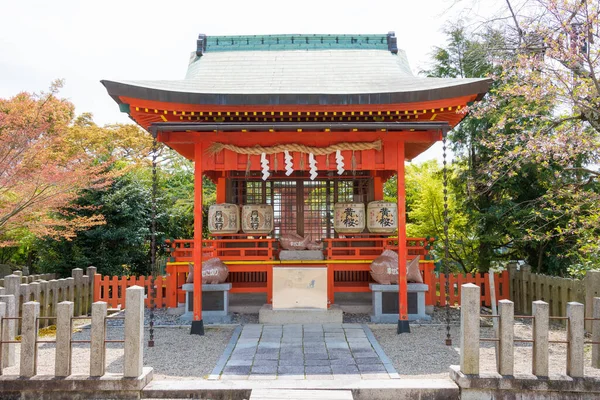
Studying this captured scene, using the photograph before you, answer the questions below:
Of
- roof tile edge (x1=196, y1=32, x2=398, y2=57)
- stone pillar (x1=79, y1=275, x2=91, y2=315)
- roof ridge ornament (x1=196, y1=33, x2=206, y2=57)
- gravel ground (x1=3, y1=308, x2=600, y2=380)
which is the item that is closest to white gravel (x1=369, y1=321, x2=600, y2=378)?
gravel ground (x1=3, y1=308, x2=600, y2=380)

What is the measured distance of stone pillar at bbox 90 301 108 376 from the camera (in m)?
5.20

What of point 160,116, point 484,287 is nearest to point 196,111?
point 160,116

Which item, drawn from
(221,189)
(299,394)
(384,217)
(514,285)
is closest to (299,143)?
(384,217)

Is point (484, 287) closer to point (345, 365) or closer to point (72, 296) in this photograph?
point (345, 365)

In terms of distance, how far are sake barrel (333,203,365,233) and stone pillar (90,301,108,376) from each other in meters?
5.56

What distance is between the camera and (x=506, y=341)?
5203mm

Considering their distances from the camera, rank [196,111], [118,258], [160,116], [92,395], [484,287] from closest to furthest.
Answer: [92,395], [196,111], [160,116], [484,287], [118,258]

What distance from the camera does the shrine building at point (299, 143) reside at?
7.79 m

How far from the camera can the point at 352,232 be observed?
32.0 ft

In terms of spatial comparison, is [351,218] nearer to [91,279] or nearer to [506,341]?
[506,341]

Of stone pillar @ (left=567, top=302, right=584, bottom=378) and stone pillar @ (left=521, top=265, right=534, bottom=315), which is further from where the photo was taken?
stone pillar @ (left=521, top=265, right=534, bottom=315)

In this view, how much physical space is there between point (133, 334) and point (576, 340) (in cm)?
525

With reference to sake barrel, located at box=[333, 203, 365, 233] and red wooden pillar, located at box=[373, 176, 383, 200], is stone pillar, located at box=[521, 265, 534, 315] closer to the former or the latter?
red wooden pillar, located at box=[373, 176, 383, 200]

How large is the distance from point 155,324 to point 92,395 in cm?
395
